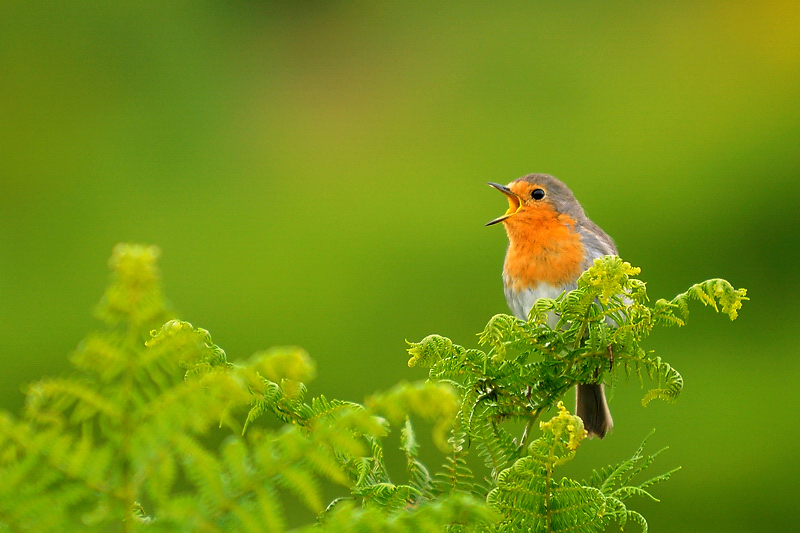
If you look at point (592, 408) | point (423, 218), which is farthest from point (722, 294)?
point (423, 218)

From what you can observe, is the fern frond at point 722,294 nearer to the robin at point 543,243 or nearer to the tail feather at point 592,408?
the tail feather at point 592,408

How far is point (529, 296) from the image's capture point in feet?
9.75

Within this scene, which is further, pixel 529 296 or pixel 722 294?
pixel 529 296

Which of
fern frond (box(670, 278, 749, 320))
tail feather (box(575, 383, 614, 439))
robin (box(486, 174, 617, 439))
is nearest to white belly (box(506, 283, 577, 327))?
robin (box(486, 174, 617, 439))

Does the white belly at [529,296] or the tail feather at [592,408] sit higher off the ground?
the white belly at [529,296]

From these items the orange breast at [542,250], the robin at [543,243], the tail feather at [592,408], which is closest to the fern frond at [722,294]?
the tail feather at [592,408]

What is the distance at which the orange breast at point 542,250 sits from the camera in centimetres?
293

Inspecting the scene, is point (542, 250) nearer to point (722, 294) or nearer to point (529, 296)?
point (529, 296)

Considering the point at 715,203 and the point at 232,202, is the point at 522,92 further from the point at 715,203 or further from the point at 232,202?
the point at 232,202

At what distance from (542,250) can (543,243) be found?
3 cm

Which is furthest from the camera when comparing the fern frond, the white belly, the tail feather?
the white belly

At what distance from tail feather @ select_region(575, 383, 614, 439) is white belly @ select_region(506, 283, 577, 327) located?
278 mm

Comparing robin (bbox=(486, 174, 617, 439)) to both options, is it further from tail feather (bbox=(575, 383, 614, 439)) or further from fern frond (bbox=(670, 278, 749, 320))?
fern frond (bbox=(670, 278, 749, 320))

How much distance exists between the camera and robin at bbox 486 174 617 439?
2.93 m
